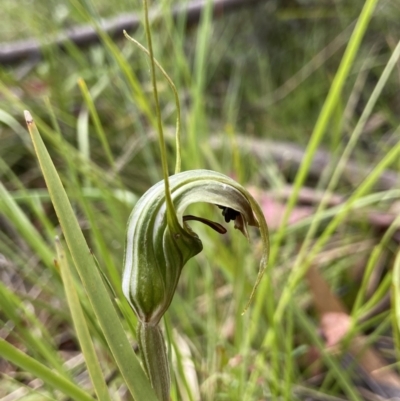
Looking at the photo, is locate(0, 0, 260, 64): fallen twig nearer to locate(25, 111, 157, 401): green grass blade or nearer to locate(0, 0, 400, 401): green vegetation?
locate(0, 0, 400, 401): green vegetation

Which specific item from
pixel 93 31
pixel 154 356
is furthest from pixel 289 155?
pixel 154 356

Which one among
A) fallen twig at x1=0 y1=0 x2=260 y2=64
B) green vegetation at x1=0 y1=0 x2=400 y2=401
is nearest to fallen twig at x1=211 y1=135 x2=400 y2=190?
green vegetation at x1=0 y1=0 x2=400 y2=401

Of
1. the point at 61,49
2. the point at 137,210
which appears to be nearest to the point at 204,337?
the point at 137,210

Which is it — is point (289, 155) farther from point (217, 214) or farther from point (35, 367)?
point (35, 367)

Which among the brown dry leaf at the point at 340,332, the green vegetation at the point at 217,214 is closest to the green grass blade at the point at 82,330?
the green vegetation at the point at 217,214

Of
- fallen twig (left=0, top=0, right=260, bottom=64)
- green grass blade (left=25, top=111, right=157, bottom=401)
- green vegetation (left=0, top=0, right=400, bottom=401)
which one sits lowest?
green grass blade (left=25, top=111, right=157, bottom=401)

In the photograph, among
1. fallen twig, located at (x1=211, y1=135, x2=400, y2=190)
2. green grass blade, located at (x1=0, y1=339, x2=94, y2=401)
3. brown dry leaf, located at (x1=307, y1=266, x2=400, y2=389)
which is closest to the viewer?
green grass blade, located at (x1=0, y1=339, x2=94, y2=401)

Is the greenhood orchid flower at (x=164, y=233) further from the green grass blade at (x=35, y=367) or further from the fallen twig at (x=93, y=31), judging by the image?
the fallen twig at (x=93, y=31)

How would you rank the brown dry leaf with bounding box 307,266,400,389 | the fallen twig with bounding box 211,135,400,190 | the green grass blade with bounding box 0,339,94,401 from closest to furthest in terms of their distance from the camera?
1. the green grass blade with bounding box 0,339,94,401
2. the brown dry leaf with bounding box 307,266,400,389
3. the fallen twig with bounding box 211,135,400,190

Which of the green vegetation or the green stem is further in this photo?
the green vegetation
